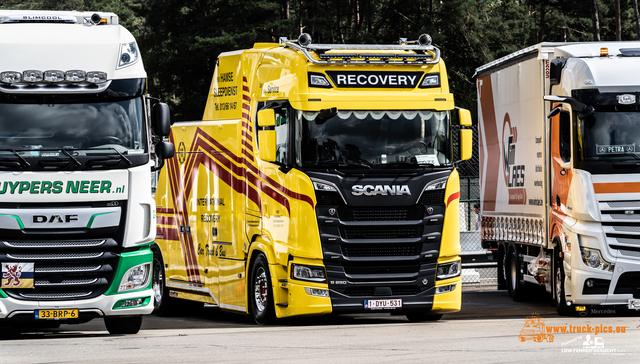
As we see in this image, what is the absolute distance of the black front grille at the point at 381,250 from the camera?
45.9 ft

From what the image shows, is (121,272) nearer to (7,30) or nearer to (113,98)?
(113,98)

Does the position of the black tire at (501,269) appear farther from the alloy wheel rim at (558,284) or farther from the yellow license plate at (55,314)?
the yellow license plate at (55,314)

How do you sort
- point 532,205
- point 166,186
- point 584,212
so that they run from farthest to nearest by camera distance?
point 166,186 → point 532,205 → point 584,212

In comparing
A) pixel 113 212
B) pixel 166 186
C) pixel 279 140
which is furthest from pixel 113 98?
pixel 166 186

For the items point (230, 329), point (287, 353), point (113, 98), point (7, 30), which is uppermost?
point (7, 30)

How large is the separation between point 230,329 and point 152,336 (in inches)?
56.2

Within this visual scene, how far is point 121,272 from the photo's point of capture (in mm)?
12883

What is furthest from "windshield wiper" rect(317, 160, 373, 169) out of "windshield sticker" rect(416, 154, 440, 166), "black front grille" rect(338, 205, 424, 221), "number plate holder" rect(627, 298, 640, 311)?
"number plate holder" rect(627, 298, 640, 311)

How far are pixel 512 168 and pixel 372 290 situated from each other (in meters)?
5.80

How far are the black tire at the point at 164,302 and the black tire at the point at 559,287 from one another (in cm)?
657

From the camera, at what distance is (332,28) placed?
49000 mm

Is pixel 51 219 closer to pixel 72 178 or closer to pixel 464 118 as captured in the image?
pixel 72 178

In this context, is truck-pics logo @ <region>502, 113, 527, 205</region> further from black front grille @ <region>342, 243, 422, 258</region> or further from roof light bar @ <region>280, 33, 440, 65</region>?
black front grille @ <region>342, 243, 422, 258</region>

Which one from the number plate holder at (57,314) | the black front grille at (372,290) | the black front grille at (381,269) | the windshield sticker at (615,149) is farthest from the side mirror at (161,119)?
the windshield sticker at (615,149)
